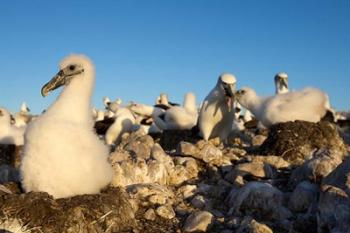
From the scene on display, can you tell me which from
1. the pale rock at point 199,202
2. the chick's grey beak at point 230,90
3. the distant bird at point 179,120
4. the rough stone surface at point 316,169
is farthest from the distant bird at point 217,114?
the pale rock at point 199,202

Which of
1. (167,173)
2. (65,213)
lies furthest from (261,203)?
(65,213)

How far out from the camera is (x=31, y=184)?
5.29m

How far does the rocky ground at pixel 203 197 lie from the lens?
15.2 ft

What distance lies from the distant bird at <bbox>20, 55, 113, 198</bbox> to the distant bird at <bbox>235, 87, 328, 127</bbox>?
6.21m

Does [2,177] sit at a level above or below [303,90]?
below

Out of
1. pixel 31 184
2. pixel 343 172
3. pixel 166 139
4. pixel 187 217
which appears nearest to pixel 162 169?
pixel 187 217

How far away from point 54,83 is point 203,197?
2274 millimetres

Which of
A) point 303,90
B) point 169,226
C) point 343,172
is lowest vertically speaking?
point 169,226

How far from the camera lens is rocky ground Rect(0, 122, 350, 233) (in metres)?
4.64

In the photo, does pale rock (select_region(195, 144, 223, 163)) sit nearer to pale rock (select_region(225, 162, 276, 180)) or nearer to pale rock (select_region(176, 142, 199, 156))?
pale rock (select_region(176, 142, 199, 156))

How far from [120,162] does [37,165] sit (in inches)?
72.1

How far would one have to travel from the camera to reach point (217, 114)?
38.3ft

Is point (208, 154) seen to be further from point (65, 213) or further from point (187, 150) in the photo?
point (65, 213)

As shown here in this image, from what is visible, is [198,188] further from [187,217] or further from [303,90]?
[303,90]
